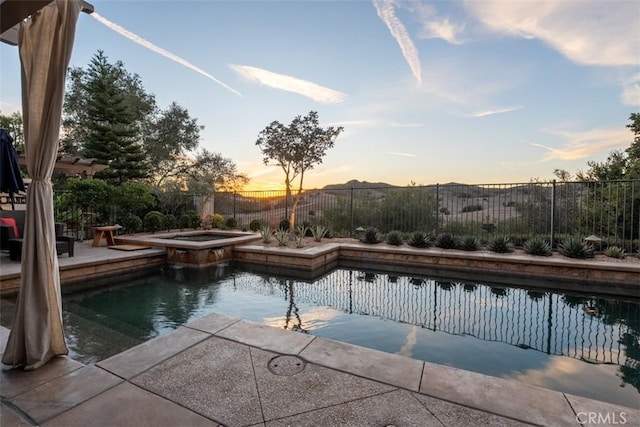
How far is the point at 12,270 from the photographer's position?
448 centimetres

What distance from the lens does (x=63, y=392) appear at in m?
1.76

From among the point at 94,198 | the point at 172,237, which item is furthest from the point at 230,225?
the point at 94,198

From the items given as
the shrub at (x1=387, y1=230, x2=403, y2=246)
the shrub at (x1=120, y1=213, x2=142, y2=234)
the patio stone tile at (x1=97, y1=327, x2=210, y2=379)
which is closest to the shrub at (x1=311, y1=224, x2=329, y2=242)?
the shrub at (x1=387, y1=230, x2=403, y2=246)

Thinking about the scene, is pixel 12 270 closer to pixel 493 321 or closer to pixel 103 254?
pixel 103 254

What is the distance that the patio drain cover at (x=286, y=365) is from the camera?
6.70ft

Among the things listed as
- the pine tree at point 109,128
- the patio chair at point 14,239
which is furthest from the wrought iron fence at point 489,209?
the patio chair at point 14,239

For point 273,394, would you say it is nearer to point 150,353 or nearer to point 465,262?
point 150,353

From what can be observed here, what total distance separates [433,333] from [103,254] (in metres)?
6.31

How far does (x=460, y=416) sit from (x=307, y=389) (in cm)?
87

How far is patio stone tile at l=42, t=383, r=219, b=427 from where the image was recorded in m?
1.52

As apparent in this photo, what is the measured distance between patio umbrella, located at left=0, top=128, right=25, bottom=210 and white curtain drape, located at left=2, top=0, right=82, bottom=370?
3.28 m

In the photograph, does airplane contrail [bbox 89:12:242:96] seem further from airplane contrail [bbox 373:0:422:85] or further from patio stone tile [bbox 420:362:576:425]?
patio stone tile [bbox 420:362:576:425]

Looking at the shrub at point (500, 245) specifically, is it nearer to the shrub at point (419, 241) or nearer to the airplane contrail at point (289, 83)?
the shrub at point (419, 241)

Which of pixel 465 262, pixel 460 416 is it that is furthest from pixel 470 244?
pixel 460 416
